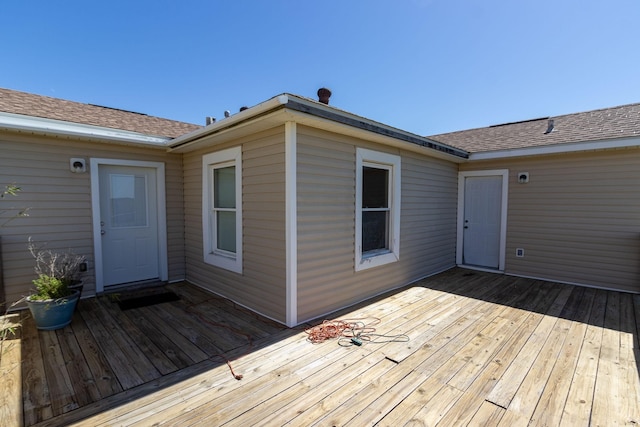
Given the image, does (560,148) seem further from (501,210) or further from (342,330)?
(342,330)

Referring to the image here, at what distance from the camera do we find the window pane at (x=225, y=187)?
4.24m

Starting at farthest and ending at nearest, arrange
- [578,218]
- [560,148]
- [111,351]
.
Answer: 1. [578,218]
2. [560,148]
3. [111,351]

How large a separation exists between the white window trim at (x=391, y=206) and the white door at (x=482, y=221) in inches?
102

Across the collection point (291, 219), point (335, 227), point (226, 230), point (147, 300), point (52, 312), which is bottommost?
point (147, 300)

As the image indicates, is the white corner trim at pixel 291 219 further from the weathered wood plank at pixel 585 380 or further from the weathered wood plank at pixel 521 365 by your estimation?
the weathered wood plank at pixel 585 380

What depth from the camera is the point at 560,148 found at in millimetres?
4891

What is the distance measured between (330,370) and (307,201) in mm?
1773

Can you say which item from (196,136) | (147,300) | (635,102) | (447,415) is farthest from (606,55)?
(147,300)

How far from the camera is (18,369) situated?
7.79 ft

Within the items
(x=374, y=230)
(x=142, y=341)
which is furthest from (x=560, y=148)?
(x=142, y=341)

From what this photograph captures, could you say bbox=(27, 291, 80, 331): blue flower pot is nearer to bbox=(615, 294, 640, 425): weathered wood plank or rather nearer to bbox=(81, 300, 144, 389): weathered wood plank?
bbox=(81, 300, 144, 389): weathered wood plank

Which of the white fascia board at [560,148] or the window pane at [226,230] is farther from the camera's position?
the white fascia board at [560,148]

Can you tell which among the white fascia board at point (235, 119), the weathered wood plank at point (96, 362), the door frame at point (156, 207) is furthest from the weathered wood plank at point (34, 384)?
the white fascia board at point (235, 119)

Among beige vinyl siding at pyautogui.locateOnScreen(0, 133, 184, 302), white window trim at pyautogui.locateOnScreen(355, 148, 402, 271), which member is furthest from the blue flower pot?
white window trim at pyautogui.locateOnScreen(355, 148, 402, 271)
